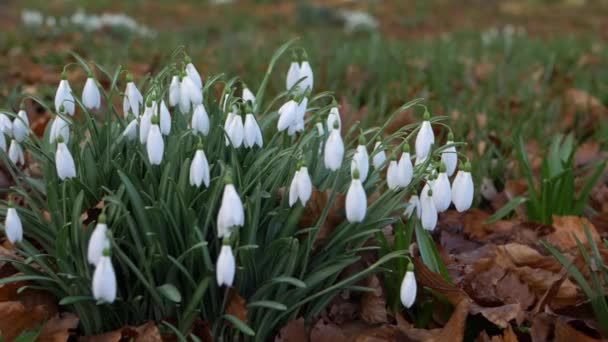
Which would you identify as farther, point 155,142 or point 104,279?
point 155,142

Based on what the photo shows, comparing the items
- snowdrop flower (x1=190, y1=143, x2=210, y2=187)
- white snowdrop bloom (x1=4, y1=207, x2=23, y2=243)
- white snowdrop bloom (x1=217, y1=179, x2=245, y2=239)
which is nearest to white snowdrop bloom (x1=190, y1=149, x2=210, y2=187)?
snowdrop flower (x1=190, y1=143, x2=210, y2=187)

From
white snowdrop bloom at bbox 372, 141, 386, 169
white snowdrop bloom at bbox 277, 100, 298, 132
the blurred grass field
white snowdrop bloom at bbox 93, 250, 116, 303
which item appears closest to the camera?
white snowdrop bloom at bbox 93, 250, 116, 303

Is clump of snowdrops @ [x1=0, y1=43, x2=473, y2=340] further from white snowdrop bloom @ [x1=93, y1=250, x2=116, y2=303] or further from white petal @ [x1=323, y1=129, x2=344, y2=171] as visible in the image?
white snowdrop bloom @ [x1=93, y1=250, x2=116, y2=303]

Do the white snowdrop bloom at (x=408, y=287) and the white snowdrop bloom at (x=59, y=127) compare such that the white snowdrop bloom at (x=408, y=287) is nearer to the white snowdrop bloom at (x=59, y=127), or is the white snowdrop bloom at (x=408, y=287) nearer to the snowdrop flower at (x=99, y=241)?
the snowdrop flower at (x=99, y=241)

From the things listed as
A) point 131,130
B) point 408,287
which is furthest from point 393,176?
point 131,130

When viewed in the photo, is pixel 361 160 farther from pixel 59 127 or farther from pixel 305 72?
pixel 59 127

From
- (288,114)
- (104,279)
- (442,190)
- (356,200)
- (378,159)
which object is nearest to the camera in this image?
(104,279)

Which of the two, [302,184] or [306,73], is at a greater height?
[306,73]
